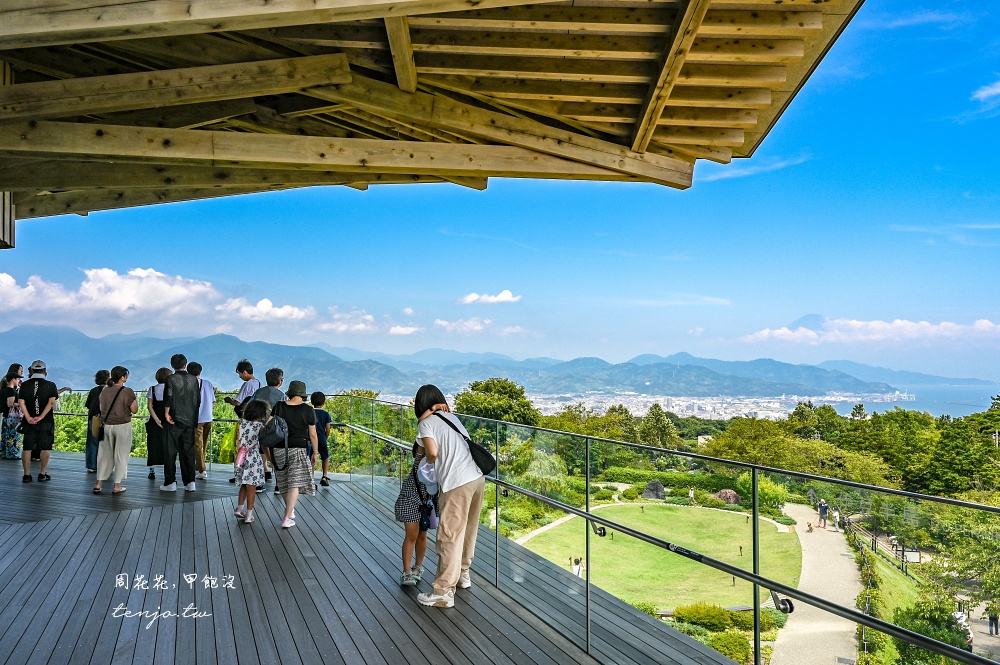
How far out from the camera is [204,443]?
9.41 meters

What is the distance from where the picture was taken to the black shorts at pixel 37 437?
8.68 meters

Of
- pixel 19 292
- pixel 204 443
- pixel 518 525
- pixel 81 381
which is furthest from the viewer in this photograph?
pixel 19 292

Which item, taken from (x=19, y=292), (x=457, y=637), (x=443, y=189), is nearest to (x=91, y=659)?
(x=457, y=637)

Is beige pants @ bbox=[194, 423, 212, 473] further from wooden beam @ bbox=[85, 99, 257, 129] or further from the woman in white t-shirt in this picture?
the woman in white t-shirt

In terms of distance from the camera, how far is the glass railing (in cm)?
235

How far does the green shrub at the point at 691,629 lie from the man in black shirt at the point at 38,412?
7.79 metres

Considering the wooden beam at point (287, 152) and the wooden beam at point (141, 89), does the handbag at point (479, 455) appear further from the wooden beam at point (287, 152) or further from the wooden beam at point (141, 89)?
the wooden beam at point (141, 89)

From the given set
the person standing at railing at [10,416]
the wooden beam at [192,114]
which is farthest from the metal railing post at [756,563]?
the person standing at railing at [10,416]

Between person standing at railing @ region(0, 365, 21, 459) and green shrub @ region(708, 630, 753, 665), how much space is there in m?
9.56

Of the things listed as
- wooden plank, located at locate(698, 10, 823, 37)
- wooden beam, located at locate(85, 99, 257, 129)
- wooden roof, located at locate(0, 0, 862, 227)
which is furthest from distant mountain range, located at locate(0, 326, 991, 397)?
wooden plank, located at locate(698, 10, 823, 37)

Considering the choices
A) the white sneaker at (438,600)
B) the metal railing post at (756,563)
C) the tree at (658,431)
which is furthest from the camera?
the tree at (658,431)

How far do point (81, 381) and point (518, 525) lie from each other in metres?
178

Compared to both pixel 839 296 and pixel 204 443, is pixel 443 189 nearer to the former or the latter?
pixel 839 296

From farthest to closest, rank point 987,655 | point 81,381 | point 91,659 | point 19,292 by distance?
point 19,292 < point 81,381 < point 91,659 < point 987,655
